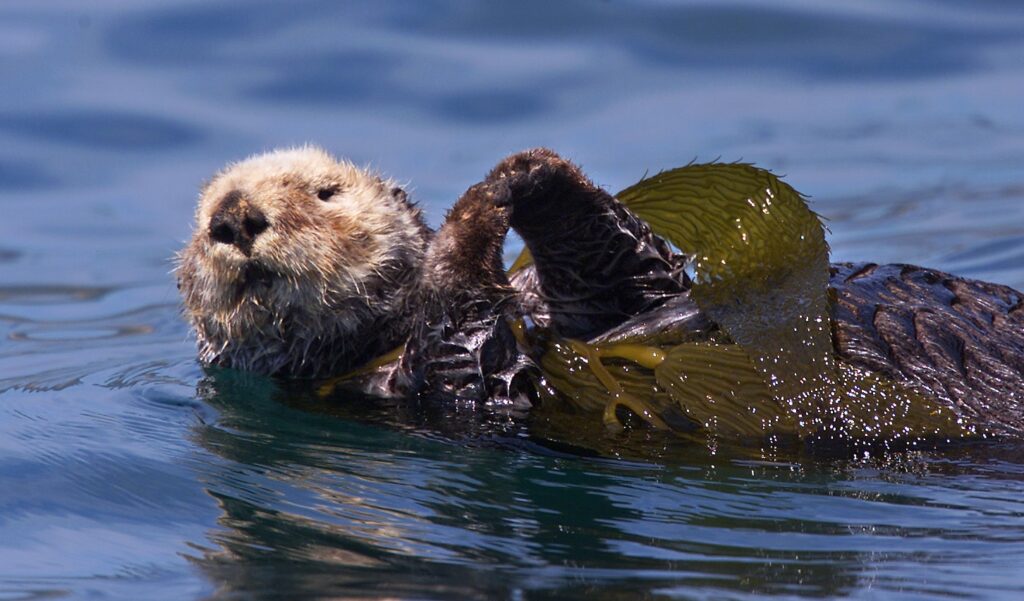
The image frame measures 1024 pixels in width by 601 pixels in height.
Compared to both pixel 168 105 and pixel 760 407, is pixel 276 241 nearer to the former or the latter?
pixel 760 407

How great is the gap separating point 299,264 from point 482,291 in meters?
0.59

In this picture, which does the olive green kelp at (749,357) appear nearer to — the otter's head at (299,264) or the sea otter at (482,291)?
the sea otter at (482,291)

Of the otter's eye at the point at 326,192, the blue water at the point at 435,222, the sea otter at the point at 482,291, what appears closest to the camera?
the blue water at the point at 435,222

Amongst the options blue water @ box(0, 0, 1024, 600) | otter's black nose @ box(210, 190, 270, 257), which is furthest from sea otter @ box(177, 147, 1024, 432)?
blue water @ box(0, 0, 1024, 600)

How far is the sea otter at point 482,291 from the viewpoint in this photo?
13.1 ft

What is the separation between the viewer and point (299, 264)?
4297mm

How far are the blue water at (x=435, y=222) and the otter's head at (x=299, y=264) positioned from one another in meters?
0.22

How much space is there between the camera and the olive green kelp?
3.88m

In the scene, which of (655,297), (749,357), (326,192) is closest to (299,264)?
(326,192)

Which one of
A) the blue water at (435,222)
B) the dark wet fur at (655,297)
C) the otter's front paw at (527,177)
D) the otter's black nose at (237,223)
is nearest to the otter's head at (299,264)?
the otter's black nose at (237,223)

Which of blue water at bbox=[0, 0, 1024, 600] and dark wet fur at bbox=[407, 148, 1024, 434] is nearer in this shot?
blue water at bbox=[0, 0, 1024, 600]

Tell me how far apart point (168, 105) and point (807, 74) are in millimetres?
4538

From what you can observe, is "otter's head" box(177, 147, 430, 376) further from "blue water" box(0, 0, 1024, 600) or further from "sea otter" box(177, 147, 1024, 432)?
"blue water" box(0, 0, 1024, 600)

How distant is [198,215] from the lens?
4.58m
